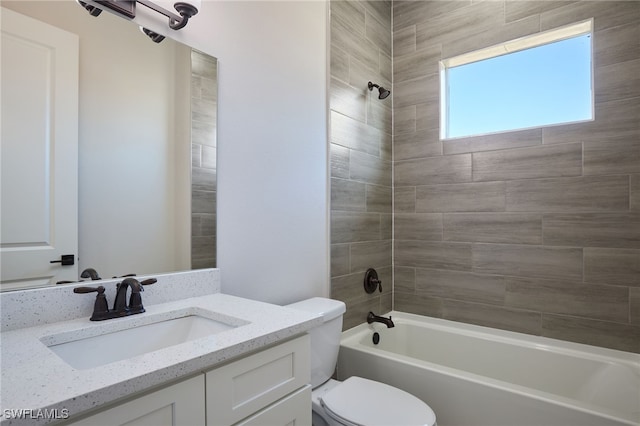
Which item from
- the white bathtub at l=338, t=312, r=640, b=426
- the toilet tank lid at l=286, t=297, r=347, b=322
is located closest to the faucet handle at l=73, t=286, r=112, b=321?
the toilet tank lid at l=286, t=297, r=347, b=322

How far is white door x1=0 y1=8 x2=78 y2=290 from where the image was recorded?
3.31ft

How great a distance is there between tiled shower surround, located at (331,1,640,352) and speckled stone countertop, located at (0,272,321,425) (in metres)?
1.14

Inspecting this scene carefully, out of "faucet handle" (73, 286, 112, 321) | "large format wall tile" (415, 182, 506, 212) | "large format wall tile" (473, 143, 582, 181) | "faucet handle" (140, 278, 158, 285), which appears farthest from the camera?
"large format wall tile" (415, 182, 506, 212)

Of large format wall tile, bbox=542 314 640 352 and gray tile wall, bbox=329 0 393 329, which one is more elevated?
gray tile wall, bbox=329 0 393 329

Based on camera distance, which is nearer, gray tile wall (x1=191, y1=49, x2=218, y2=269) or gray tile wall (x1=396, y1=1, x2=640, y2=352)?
gray tile wall (x1=191, y1=49, x2=218, y2=269)

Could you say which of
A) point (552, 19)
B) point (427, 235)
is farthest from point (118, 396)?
point (552, 19)

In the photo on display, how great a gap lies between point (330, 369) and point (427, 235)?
49.5 inches

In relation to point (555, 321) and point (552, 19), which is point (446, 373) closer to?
point (555, 321)

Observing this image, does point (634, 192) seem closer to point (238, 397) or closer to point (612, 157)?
point (612, 157)

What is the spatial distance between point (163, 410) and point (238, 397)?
0.21 meters

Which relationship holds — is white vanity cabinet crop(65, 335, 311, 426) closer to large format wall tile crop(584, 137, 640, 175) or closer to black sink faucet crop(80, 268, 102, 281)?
black sink faucet crop(80, 268, 102, 281)

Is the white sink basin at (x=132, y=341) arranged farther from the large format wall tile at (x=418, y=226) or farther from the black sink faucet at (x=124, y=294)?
the large format wall tile at (x=418, y=226)

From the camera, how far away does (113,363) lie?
0.76 m

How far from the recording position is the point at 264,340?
38.2 inches
